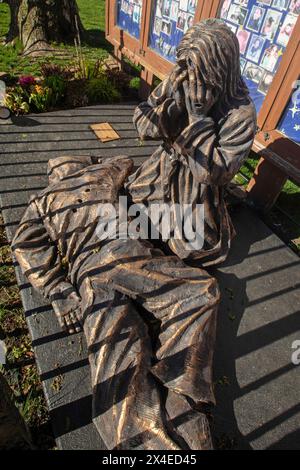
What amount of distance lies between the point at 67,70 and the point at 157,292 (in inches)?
234

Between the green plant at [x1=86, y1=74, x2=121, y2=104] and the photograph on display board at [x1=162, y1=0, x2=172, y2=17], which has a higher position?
the photograph on display board at [x1=162, y1=0, x2=172, y2=17]

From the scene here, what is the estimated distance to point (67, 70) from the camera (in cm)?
→ 668

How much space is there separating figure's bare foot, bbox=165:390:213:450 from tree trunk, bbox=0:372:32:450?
94 cm

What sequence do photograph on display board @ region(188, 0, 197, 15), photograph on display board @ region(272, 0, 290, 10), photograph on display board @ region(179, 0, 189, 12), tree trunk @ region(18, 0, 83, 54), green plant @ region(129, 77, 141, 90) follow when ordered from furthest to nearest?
tree trunk @ region(18, 0, 83, 54)
green plant @ region(129, 77, 141, 90)
photograph on display board @ region(179, 0, 189, 12)
photograph on display board @ region(188, 0, 197, 15)
photograph on display board @ region(272, 0, 290, 10)

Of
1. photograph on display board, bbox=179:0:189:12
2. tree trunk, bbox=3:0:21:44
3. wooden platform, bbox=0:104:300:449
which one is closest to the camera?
wooden platform, bbox=0:104:300:449

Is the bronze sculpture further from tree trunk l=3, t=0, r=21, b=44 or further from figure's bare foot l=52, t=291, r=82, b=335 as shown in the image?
tree trunk l=3, t=0, r=21, b=44

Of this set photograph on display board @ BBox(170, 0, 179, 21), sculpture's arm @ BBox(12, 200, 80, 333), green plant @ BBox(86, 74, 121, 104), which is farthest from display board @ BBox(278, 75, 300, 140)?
green plant @ BBox(86, 74, 121, 104)

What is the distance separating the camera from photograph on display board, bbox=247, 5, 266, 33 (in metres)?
4.00

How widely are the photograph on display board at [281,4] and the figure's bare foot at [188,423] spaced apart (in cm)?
422

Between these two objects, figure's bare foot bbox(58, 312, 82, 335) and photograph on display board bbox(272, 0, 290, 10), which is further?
photograph on display board bbox(272, 0, 290, 10)

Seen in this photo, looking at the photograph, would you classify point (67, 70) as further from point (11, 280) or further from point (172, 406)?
point (172, 406)

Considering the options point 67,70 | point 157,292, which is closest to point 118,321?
point 157,292

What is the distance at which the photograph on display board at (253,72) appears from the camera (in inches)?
166

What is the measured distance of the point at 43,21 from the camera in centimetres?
823
